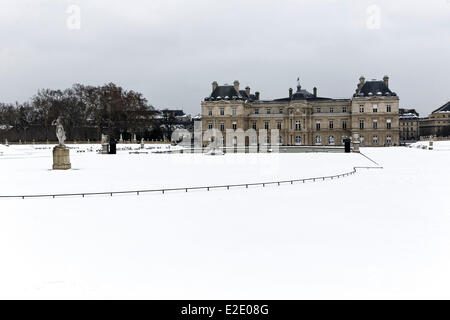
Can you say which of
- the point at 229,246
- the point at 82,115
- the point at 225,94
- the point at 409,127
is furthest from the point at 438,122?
the point at 229,246

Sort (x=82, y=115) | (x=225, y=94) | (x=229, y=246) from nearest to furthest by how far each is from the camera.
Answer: (x=229, y=246)
(x=82, y=115)
(x=225, y=94)

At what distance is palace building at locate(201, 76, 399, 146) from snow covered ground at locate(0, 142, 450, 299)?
62.6 meters

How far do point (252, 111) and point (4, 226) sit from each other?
73.0m

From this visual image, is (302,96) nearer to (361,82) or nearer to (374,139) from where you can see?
(361,82)

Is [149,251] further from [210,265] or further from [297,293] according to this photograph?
[297,293]

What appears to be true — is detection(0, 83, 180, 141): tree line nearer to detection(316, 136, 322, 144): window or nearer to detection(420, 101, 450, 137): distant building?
detection(316, 136, 322, 144): window

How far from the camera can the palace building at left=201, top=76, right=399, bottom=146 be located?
2822 inches

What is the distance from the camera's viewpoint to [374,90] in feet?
238

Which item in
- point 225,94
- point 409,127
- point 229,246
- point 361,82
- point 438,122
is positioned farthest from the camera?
point 409,127

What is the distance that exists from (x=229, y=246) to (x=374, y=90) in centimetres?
7080

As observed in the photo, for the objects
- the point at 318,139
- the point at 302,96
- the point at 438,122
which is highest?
the point at 302,96

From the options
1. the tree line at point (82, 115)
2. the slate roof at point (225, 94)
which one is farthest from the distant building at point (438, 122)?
the tree line at point (82, 115)

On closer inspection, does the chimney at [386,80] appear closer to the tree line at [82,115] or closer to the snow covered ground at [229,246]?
the tree line at [82,115]

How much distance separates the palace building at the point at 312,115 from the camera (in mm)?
71688
